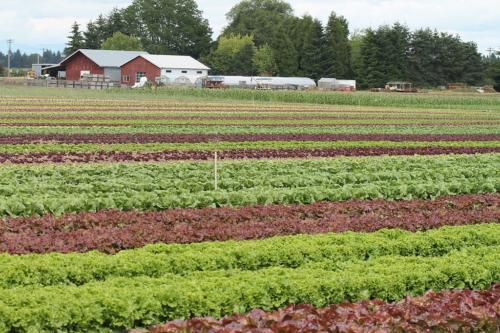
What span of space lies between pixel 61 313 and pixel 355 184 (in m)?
12.2

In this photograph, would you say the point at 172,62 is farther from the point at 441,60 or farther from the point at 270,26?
the point at 270,26

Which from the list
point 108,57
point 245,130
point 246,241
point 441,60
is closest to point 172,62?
point 108,57

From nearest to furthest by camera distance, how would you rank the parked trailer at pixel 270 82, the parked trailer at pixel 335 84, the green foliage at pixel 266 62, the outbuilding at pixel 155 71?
the outbuilding at pixel 155 71 < the parked trailer at pixel 335 84 < the parked trailer at pixel 270 82 < the green foliage at pixel 266 62

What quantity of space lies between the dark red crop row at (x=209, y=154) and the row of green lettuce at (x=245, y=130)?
7009 millimetres

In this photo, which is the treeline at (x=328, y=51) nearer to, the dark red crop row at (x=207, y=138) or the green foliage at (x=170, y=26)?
the green foliage at (x=170, y=26)

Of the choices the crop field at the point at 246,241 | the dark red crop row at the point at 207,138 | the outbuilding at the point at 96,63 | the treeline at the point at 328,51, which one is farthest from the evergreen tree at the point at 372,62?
the crop field at the point at 246,241

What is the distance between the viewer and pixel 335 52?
119312 millimetres

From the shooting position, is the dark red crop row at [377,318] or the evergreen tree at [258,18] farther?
the evergreen tree at [258,18]

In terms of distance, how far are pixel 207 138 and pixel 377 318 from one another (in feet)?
82.7

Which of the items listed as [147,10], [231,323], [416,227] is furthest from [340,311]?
[147,10]

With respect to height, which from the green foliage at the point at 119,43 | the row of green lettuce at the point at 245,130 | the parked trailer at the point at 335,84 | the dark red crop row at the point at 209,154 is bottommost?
the dark red crop row at the point at 209,154

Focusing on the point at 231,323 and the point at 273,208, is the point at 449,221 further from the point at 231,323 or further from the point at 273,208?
the point at 231,323

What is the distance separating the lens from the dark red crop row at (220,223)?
42.7ft

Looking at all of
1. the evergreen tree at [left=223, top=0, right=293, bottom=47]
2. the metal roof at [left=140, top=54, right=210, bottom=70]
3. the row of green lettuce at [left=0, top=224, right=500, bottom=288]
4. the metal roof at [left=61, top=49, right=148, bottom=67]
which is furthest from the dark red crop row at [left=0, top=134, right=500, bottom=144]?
the evergreen tree at [left=223, top=0, right=293, bottom=47]
